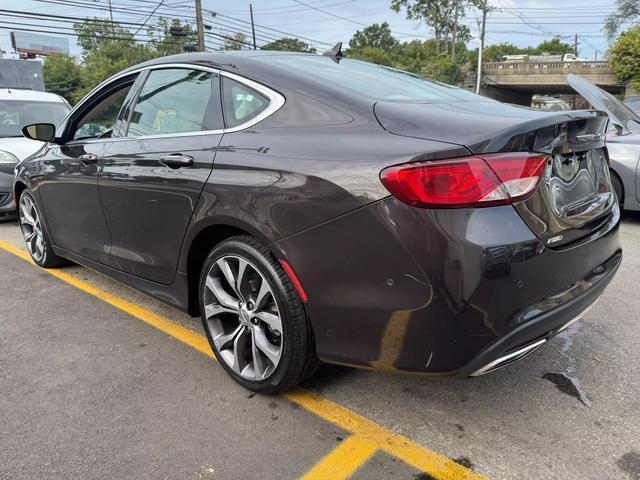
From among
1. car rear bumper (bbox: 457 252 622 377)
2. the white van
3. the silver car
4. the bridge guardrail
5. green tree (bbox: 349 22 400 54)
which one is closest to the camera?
car rear bumper (bbox: 457 252 622 377)

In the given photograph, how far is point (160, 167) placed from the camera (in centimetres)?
272

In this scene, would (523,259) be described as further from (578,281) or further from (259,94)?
(259,94)

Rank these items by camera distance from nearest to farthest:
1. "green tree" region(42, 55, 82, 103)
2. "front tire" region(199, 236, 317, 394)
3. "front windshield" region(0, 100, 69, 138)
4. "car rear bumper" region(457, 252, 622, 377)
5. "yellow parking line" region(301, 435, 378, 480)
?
"car rear bumper" region(457, 252, 622, 377), "yellow parking line" region(301, 435, 378, 480), "front tire" region(199, 236, 317, 394), "front windshield" region(0, 100, 69, 138), "green tree" region(42, 55, 82, 103)

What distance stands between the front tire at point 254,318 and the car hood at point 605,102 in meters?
3.91

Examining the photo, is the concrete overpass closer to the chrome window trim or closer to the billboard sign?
the chrome window trim

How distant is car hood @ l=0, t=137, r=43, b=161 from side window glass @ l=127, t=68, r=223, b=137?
4087 millimetres

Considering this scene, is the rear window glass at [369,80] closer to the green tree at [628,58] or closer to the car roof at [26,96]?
the car roof at [26,96]

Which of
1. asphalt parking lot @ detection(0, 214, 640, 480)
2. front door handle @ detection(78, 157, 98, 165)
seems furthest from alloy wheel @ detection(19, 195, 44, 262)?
asphalt parking lot @ detection(0, 214, 640, 480)

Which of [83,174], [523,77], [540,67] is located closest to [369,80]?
[83,174]

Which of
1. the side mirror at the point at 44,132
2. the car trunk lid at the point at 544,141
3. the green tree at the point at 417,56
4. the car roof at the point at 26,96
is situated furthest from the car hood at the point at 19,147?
the green tree at the point at 417,56

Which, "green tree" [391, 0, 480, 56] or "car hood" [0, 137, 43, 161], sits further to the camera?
"green tree" [391, 0, 480, 56]

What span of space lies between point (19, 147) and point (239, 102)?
17.5 feet

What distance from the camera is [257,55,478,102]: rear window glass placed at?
2393 mm

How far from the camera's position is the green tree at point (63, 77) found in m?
53.8
